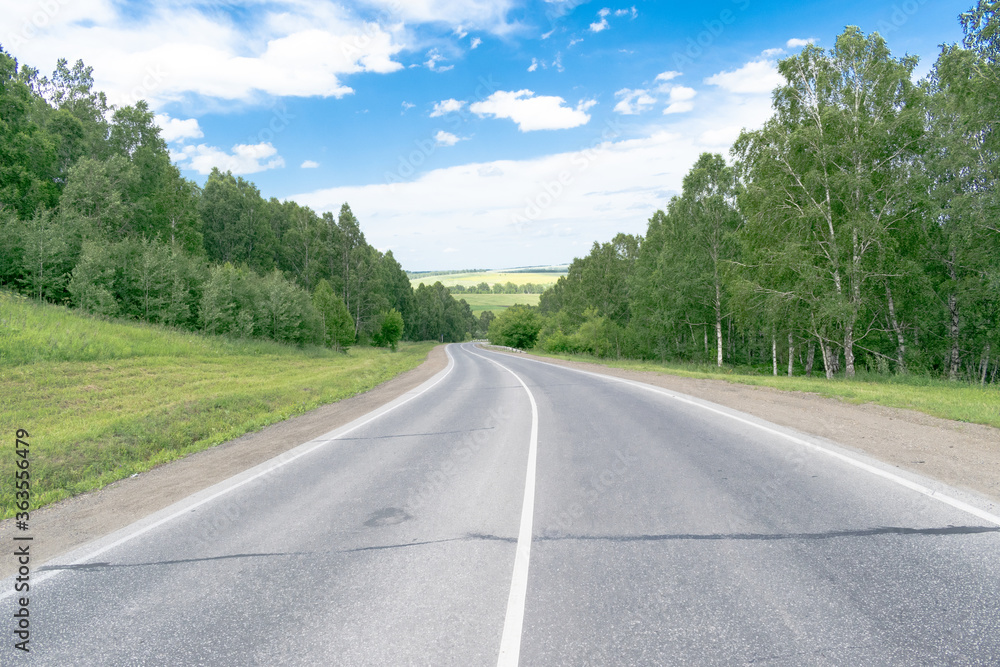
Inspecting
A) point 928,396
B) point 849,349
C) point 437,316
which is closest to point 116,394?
point 928,396

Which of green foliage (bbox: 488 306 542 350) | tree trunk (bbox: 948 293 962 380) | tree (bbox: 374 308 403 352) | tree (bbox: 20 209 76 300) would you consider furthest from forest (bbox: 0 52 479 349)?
tree trunk (bbox: 948 293 962 380)

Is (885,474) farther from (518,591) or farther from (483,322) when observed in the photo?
(483,322)

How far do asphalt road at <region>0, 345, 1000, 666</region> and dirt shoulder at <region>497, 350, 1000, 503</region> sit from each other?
2.41 ft

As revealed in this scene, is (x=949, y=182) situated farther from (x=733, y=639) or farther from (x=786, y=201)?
(x=733, y=639)

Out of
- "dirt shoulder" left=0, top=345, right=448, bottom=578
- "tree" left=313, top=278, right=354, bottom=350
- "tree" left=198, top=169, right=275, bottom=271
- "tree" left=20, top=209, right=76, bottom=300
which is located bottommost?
"dirt shoulder" left=0, top=345, right=448, bottom=578

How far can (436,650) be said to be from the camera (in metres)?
2.81

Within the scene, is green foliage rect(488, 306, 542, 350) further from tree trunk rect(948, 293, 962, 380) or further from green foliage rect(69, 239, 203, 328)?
tree trunk rect(948, 293, 962, 380)

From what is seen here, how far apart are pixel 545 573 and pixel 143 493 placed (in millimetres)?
5935

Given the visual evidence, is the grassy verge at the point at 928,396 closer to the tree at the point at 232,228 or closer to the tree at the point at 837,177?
the tree at the point at 837,177

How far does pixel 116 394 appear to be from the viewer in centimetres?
1402

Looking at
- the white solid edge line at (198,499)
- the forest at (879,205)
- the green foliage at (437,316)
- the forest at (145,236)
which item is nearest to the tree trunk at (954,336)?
the forest at (879,205)

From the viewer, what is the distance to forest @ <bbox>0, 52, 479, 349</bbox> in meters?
27.4

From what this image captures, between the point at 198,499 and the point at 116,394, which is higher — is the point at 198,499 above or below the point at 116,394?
below

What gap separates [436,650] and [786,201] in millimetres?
24114
